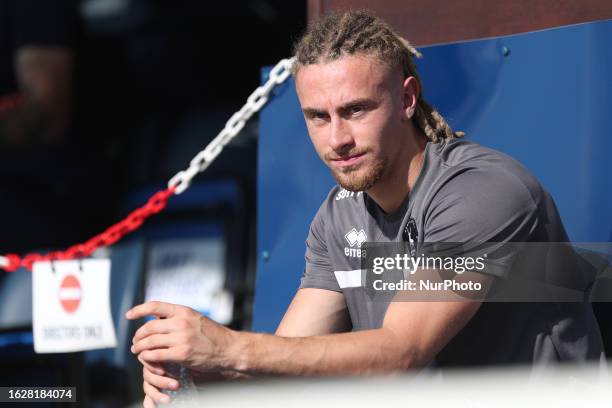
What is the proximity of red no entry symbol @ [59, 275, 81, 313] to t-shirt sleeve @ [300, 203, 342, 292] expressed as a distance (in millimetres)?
867

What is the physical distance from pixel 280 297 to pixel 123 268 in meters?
0.95

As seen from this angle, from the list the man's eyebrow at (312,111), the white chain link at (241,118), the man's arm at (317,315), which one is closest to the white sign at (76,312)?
the white chain link at (241,118)

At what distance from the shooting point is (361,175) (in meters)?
2.27

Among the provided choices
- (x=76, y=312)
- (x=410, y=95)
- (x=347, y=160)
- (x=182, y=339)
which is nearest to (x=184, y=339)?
(x=182, y=339)

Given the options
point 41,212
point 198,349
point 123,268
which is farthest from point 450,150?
point 41,212

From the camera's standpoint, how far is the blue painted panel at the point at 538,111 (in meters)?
2.47

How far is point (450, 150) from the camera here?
2.35m

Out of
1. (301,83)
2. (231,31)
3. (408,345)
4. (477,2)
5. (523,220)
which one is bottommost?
(408,345)

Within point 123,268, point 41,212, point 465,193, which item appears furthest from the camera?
point 41,212

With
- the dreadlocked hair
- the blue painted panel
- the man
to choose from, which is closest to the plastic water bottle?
the man

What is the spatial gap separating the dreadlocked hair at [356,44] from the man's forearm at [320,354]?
2.15 feet

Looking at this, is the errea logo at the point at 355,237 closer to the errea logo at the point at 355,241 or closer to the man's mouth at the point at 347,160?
the errea logo at the point at 355,241

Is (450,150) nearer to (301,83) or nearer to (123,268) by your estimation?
(301,83)

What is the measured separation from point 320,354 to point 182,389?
301mm
